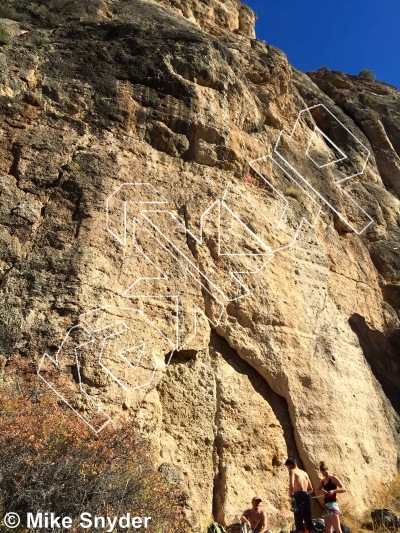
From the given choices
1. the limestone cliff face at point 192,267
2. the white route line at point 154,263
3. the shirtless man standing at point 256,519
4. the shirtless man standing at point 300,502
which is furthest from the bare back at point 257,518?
the white route line at point 154,263

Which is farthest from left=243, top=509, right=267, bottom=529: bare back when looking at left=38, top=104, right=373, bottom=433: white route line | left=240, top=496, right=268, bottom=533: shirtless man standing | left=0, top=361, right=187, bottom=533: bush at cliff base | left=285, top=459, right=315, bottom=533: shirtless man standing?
left=38, top=104, right=373, bottom=433: white route line

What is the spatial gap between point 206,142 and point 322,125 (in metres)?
9.10

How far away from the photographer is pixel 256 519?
22.1ft

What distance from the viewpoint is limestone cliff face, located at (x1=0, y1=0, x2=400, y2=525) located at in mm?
7383

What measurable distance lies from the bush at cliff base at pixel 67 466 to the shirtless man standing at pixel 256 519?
0.85m

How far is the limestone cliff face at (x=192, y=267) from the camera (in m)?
7.38

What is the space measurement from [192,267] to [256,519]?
3.81 metres

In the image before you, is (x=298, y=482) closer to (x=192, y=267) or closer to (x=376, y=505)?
(x=376, y=505)

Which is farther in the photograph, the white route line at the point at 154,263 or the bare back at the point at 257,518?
the white route line at the point at 154,263

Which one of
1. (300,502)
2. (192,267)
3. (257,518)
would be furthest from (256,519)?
(192,267)

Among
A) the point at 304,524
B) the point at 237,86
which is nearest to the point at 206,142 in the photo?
the point at 237,86

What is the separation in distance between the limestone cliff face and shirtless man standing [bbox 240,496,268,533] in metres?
0.64

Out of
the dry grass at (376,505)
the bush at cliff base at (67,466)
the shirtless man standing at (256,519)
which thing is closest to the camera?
the bush at cliff base at (67,466)

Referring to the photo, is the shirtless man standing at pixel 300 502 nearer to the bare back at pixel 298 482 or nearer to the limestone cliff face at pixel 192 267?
the bare back at pixel 298 482
